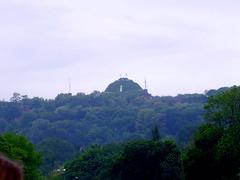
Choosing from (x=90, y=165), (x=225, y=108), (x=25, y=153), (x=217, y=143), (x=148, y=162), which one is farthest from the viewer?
(x=90, y=165)

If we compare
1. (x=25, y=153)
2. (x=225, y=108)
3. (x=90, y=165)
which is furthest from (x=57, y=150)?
(x=225, y=108)

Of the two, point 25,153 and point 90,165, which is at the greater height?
point 25,153

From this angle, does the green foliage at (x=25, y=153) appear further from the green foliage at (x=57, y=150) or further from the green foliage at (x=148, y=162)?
the green foliage at (x=57, y=150)

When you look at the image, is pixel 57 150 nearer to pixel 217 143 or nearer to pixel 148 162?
pixel 148 162

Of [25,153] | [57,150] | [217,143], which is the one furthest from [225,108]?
[57,150]

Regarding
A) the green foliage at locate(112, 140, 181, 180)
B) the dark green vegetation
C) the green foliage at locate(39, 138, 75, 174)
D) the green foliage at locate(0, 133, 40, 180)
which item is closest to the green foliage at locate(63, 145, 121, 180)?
the dark green vegetation

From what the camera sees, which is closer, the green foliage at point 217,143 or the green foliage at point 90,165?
the green foliage at point 217,143

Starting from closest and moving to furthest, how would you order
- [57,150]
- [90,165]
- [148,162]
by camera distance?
[148,162]
[90,165]
[57,150]

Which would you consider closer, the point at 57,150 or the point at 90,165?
the point at 90,165

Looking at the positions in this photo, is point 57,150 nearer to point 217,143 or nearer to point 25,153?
point 25,153


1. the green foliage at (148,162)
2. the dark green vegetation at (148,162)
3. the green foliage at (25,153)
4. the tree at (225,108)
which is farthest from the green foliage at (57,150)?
the tree at (225,108)

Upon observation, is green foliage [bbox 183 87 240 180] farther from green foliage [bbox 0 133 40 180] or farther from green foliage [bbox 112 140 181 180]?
green foliage [bbox 112 140 181 180]

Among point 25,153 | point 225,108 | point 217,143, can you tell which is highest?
point 225,108

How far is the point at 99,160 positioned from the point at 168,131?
111 meters
